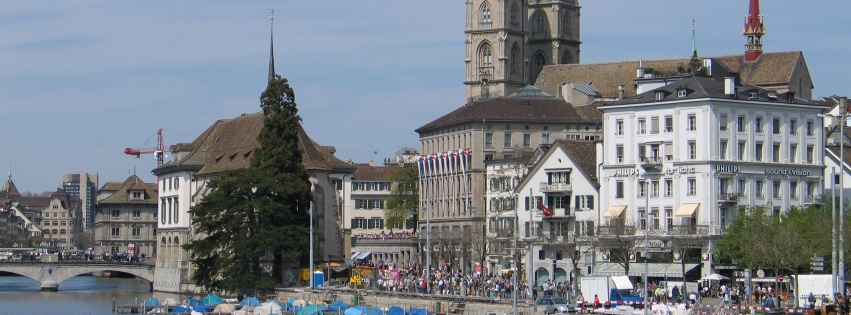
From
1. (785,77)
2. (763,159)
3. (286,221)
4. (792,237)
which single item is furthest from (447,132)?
(792,237)

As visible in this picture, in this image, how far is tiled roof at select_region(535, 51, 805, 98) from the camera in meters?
140

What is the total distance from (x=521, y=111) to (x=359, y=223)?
Answer: 46433mm

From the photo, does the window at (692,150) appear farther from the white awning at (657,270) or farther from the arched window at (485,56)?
the arched window at (485,56)

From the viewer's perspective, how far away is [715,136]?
316 ft

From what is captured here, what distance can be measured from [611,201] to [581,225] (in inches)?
159

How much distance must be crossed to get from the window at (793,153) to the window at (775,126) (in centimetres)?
122

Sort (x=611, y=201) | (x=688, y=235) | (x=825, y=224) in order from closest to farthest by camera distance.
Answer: (x=825, y=224) → (x=688, y=235) → (x=611, y=201)

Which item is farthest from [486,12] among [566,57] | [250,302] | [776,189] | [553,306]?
[553,306]

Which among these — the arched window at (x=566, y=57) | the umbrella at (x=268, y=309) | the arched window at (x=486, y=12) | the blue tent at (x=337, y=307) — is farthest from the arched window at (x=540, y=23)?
the blue tent at (x=337, y=307)

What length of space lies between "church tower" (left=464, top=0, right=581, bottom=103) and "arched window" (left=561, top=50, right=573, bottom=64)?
20 cm

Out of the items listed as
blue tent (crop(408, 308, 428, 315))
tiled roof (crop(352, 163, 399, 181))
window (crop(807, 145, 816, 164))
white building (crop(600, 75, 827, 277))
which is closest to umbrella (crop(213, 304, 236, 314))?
blue tent (crop(408, 308, 428, 315))

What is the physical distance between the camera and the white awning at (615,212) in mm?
99625

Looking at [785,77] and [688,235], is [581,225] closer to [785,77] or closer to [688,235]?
[688,235]

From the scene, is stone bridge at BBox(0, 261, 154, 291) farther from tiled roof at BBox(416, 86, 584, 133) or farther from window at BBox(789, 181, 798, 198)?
window at BBox(789, 181, 798, 198)
